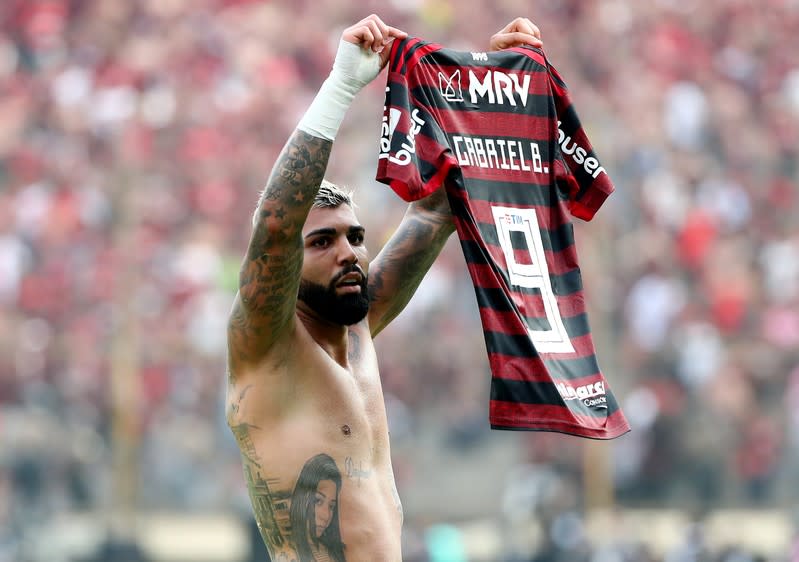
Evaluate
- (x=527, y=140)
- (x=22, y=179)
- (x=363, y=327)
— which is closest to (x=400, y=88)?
(x=527, y=140)

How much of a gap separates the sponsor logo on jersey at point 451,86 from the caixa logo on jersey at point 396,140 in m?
0.19

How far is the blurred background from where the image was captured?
9.52 m

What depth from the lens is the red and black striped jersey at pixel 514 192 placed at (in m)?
4.22

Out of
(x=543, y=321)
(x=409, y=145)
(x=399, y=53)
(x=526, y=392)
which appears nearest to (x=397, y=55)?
(x=399, y=53)

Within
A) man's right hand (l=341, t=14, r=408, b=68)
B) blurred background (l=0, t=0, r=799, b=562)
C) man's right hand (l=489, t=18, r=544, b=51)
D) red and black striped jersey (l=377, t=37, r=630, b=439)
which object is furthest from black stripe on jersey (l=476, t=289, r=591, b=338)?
blurred background (l=0, t=0, r=799, b=562)

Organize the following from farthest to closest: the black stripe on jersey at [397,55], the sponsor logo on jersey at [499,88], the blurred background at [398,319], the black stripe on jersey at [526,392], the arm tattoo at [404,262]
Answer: the blurred background at [398,319], the arm tattoo at [404,262], the sponsor logo on jersey at [499,88], the black stripe on jersey at [397,55], the black stripe on jersey at [526,392]

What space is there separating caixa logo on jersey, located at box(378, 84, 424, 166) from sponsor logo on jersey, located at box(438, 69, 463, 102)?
19 centimetres

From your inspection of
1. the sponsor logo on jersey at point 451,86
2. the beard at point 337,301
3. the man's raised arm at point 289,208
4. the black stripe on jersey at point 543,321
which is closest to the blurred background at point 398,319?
the black stripe on jersey at point 543,321

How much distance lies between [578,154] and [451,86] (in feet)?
1.69

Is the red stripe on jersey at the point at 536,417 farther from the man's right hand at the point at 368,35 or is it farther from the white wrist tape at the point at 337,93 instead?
the man's right hand at the point at 368,35

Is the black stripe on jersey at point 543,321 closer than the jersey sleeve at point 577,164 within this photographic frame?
Yes

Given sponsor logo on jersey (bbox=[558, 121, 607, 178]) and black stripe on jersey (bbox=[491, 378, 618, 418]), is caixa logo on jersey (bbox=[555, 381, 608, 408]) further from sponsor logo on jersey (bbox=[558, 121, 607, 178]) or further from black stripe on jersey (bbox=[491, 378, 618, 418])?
sponsor logo on jersey (bbox=[558, 121, 607, 178])

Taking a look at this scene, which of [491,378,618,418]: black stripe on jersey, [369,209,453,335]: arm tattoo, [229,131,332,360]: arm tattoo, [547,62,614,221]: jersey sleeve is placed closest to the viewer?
[229,131,332,360]: arm tattoo

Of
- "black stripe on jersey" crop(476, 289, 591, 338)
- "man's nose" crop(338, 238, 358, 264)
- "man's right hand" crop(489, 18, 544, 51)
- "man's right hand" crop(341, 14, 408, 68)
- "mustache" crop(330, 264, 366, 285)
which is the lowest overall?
"black stripe on jersey" crop(476, 289, 591, 338)
